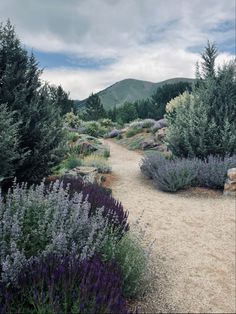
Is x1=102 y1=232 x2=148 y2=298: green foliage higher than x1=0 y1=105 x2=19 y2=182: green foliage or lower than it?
lower

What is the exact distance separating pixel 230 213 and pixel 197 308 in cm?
326

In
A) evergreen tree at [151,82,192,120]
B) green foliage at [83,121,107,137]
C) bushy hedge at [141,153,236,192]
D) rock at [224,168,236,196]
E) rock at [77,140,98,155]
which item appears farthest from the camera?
evergreen tree at [151,82,192,120]

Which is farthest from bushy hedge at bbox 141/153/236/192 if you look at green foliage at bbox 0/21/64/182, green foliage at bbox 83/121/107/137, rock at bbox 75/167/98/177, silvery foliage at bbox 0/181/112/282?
green foliage at bbox 83/121/107/137

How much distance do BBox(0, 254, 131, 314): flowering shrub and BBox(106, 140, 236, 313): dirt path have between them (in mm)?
952

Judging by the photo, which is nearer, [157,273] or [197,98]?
[157,273]

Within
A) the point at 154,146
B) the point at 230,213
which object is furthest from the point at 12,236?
the point at 154,146

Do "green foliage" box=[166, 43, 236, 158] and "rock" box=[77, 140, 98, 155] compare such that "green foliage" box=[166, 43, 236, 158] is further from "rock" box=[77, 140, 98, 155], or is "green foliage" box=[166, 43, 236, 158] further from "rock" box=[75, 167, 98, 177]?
"rock" box=[77, 140, 98, 155]

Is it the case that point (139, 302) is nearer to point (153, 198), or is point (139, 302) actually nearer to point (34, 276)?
point (34, 276)

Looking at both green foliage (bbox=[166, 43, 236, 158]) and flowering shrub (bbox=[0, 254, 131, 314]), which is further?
green foliage (bbox=[166, 43, 236, 158])

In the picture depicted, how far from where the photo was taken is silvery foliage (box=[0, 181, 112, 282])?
246cm

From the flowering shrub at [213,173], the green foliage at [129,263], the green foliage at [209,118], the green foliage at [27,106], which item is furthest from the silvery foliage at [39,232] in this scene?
the green foliage at [209,118]

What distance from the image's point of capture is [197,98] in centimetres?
976

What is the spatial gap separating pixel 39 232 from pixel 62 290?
0.77 metres

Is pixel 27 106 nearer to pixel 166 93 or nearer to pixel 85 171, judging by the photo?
pixel 85 171
